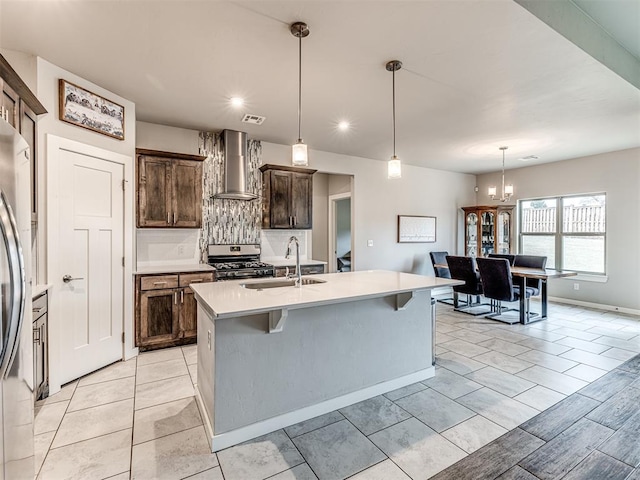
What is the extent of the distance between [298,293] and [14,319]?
1.42 meters

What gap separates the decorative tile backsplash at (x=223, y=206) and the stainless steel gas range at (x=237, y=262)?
0.34ft

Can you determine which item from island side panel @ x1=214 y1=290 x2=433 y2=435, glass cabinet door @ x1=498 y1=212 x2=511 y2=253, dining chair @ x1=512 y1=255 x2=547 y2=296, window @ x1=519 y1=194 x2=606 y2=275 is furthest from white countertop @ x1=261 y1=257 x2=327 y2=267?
window @ x1=519 y1=194 x2=606 y2=275

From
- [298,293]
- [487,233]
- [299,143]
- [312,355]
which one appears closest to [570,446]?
[312,355]

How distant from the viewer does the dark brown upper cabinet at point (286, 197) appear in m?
4.64

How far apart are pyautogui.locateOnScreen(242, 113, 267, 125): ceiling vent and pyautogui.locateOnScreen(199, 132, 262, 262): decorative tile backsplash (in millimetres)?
699

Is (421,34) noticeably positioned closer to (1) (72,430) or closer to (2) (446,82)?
(2) (446,82)

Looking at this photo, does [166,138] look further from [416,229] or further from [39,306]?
[416,229]

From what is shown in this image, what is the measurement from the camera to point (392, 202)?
20.7 ft

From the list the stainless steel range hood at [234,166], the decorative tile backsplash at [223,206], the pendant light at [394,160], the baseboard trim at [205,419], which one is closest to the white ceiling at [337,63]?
the pendant light at [394,160]

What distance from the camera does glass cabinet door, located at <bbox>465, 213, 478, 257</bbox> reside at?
23.1 feet

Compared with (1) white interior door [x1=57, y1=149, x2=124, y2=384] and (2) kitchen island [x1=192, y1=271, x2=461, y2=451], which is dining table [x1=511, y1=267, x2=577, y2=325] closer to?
(2) kitchen island [x1=192, y1=271, x2=461, y2=451]

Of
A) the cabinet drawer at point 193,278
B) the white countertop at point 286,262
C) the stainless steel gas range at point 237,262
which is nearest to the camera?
the cabinet drawer at point 193,278

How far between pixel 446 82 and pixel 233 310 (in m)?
2.73

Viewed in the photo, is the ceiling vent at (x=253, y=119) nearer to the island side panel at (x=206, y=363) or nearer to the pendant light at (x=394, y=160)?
the pendant light at (x=394, y=160)
